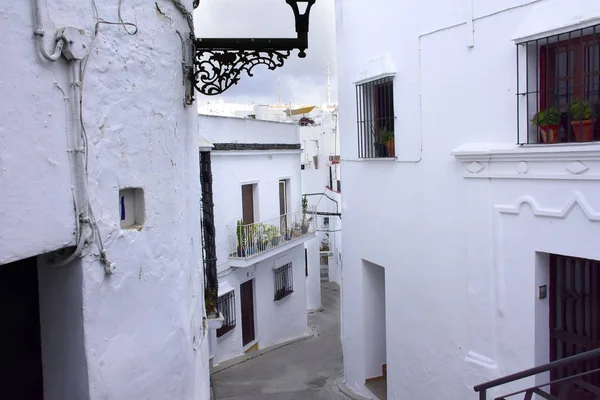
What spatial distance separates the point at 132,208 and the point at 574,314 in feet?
16.4

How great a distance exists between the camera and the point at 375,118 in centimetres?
863

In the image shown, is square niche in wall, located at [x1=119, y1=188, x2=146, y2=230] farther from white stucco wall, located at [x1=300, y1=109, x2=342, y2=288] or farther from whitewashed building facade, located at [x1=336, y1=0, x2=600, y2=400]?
white stucco wall, located at [x1=300, y1=109, x2=342, y2=288]

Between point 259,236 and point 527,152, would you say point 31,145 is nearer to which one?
point 527,152

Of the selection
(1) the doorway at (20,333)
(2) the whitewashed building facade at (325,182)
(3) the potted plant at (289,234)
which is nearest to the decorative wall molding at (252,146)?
(3) the potted plant at (289,234)

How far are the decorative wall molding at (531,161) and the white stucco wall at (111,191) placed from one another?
12.1 feet

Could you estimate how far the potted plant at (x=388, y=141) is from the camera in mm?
8094

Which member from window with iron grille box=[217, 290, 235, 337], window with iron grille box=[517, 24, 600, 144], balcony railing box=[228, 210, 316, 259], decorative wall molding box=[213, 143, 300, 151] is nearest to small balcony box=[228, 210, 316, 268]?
balcony railing box=[228, 210, 316, 259]

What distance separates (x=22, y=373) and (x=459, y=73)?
575cm

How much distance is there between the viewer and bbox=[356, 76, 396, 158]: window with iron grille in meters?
8.22

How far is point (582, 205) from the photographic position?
525cm

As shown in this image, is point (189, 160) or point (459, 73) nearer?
point (189, 160)

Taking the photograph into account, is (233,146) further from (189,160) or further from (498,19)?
(189,160)

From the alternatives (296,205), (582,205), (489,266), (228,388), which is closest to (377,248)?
(489,266)

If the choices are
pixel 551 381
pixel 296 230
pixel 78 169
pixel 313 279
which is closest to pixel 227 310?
pixel 296 230
